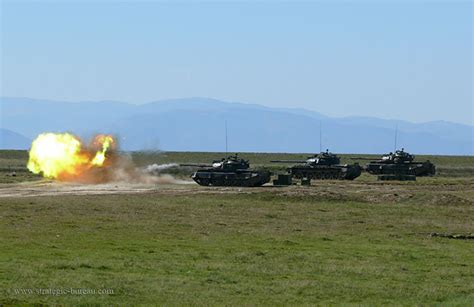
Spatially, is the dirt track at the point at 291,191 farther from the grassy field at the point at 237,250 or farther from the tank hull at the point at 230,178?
the tank hull at the point at 230,178

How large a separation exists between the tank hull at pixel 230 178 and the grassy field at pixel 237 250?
15.5 metres

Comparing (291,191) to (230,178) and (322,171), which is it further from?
(322,171)

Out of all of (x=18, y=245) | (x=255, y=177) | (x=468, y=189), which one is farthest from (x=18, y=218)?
(x=468, y=189)

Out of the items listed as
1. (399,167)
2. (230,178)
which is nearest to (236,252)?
(230,178)

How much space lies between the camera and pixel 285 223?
148ft

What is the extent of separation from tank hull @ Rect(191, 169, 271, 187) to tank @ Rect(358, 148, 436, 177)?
23.5 meters

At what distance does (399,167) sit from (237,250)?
64440mm

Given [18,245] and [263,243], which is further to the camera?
[263,243]

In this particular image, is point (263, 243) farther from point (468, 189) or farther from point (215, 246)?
point (468, 189)

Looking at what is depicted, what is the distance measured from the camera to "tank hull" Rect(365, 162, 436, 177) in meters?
96.0

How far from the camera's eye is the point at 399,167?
96.4 meters

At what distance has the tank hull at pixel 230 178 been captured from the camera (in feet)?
246

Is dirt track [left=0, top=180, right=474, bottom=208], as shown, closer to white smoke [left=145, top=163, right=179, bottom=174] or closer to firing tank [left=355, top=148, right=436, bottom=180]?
white smoke [left=145, top=163, right=179, bottom=174]

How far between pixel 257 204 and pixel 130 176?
26.9 metres
